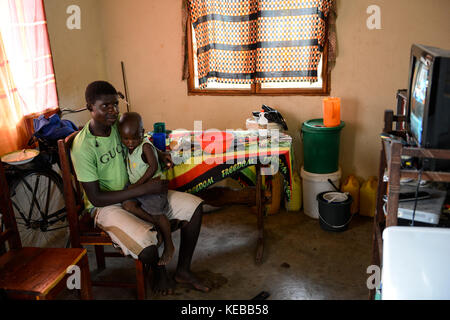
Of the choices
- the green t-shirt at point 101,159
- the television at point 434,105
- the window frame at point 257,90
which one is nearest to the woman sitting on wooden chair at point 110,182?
the green t-shirt at point 101,159

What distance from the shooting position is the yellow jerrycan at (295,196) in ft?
13.6

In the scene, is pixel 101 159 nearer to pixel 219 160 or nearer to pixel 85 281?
pixel 85 281

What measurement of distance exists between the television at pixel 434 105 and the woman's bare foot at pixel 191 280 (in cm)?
174

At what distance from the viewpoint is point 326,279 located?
9.98 feet

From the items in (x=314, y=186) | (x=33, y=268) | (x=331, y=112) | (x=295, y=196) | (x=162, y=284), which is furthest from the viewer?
(x=295, y=196)

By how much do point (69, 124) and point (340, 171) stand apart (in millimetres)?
2504

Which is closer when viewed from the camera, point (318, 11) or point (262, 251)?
point (262, 251)

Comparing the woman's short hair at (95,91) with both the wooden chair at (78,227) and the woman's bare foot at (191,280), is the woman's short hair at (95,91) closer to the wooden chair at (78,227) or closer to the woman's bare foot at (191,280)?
the wooden chair at (78,227)

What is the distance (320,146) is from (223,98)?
1.18 meters

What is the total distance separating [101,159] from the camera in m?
2.65

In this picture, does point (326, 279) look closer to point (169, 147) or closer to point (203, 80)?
point (169, 147)

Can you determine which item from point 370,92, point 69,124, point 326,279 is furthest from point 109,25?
point 326,279

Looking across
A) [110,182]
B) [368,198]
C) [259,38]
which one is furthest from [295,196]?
[110,182]

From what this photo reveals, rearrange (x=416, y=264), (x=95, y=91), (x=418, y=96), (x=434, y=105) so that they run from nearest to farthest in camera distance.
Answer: (x=416, y=264)
(x=434, y=105)
(x=418, y=96)
(x=95, y=91)
